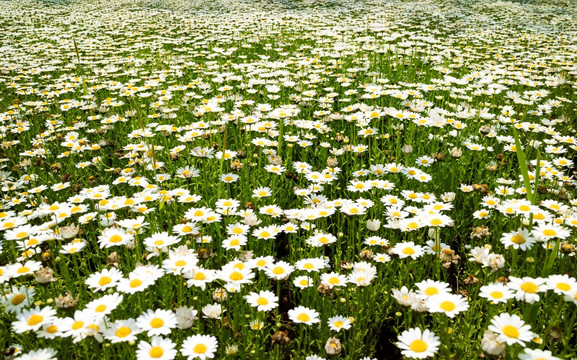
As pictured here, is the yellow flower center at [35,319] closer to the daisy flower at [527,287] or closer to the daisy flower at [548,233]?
the daisy flower at [527,287]

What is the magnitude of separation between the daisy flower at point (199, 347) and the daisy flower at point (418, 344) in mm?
804

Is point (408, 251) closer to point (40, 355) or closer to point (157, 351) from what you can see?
point (157, 351)

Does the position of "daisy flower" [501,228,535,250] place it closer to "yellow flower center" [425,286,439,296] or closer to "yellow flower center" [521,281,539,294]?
"yellow flower center" [521,281,539,294]

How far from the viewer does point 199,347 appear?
1.73m

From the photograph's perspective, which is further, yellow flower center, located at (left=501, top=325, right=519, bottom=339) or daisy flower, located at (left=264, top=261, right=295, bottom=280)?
daisy flower, located at (left=264, top=261, right=295, bottom=280)

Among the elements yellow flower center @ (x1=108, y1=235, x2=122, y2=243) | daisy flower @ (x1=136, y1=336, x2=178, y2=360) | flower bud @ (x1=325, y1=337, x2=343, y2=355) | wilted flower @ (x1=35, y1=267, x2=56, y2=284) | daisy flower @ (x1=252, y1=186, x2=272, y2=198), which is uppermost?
wilted flower @ (x1=35, y1=267, x2=56, y2=284)

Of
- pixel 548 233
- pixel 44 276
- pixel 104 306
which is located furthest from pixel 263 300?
pixel 548 233

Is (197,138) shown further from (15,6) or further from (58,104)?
(15,6)

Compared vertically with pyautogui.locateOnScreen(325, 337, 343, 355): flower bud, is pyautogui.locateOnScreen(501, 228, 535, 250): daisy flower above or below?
above

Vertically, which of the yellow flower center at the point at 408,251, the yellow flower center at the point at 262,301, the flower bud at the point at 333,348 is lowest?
the flower bud at the point at 333,348

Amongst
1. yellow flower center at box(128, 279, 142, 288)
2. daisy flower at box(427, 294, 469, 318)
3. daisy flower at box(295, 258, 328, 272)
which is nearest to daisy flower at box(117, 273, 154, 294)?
yellow flower center at box(128, 279, 142, 288)

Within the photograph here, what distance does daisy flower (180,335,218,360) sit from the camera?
5.51 ft

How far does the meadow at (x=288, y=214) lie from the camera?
195 cm

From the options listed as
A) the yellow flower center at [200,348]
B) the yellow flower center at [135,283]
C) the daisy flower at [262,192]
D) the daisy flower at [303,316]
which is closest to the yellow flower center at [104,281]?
the yellow flower center at [135,283]
